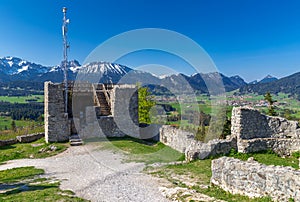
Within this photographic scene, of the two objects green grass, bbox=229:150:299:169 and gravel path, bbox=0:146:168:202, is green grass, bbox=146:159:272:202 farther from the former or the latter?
green grass, bbox=229:150:299:169

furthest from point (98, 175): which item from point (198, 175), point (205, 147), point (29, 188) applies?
point (205, 147)

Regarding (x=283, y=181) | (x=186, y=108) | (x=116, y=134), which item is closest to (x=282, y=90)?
(x=186, y=108)

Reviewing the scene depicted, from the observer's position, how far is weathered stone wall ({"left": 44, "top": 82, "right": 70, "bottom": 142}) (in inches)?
913

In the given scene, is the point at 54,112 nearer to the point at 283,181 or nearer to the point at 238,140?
the point at 238,140

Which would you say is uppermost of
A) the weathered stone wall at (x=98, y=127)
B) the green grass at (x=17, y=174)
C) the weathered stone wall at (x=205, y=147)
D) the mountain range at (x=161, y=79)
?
the mountain range at (x=161, y=79)

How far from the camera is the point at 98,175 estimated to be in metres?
14.5

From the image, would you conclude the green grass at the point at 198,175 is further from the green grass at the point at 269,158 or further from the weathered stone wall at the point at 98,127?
the weathered stone wall at the point at 98,127

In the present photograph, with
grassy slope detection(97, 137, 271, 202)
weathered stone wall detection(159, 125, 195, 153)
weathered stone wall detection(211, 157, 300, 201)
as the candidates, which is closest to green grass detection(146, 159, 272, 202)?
grassy slope detection(97, 137, 271, 202)

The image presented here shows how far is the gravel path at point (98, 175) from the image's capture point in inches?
447

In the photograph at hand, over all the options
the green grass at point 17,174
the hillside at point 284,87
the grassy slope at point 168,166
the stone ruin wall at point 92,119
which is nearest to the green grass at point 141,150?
the grassy slope at point 168,166

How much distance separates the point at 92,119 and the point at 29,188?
40.6 feet

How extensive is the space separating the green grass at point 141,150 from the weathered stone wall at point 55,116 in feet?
11.6

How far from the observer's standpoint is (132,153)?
1947cm

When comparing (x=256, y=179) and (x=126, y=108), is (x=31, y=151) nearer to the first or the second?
(x=126, y=108)
